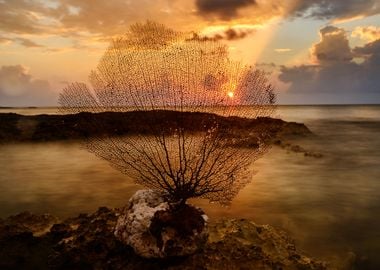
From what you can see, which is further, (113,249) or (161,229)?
(113,249)

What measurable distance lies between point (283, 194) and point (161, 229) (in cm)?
680

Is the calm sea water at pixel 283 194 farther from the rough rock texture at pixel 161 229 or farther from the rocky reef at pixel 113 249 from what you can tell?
the rough rock texture at pixel 161 229

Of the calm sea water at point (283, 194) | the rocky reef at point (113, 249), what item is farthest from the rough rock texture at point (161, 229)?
the calm sea water at point (283, 194)

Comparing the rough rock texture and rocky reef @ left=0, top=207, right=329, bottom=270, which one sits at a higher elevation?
the rough rock texture

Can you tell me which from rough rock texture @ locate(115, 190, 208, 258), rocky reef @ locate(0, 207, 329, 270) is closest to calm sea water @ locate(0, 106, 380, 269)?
rocky reef @ locate(0, 207, 329, 270)

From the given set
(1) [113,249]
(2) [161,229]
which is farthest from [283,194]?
(1) [113,249]

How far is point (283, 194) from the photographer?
42.1 feet

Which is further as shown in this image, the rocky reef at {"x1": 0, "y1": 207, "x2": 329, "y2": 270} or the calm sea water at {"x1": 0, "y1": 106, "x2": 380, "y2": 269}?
the calm sea water at {"x1": 0, "y1": 106, "x2": 380, "y2": 269}

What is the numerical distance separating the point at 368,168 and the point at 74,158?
14.2 meters

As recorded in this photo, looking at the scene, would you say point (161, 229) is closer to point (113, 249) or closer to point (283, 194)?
point (113, 249)

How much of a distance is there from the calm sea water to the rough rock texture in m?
2.73

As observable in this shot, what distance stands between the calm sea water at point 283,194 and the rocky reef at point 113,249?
0.91 meters

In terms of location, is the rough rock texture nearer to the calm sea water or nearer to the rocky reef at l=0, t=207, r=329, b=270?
the rocky reef at l=0, t=207, r=329, b=270

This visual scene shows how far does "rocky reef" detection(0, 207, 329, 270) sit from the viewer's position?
7.11 m
